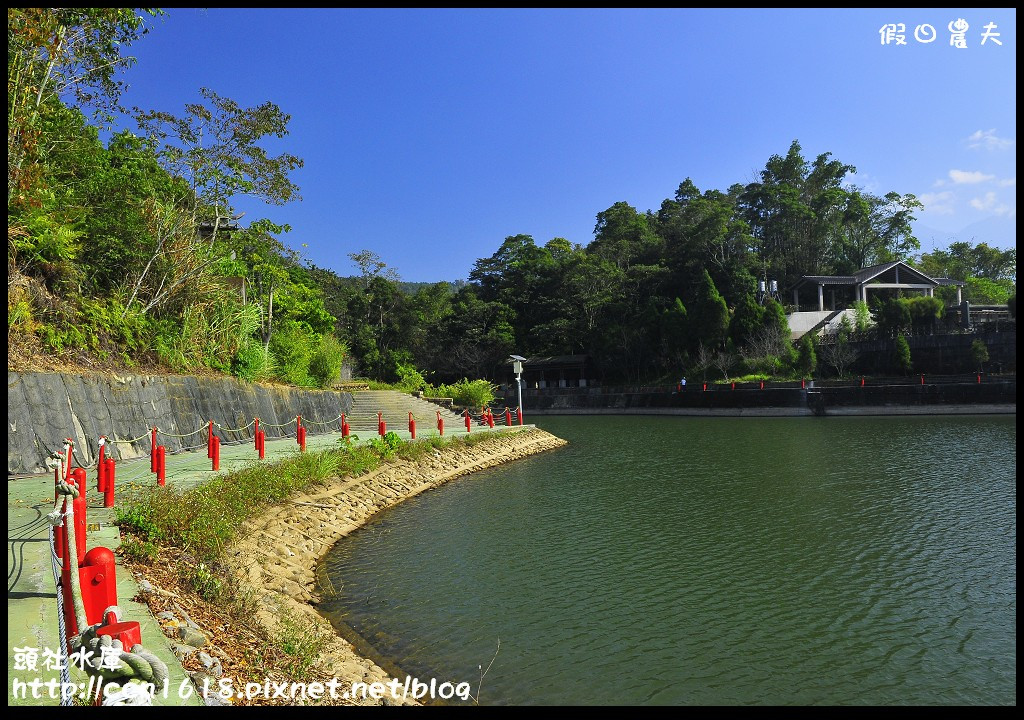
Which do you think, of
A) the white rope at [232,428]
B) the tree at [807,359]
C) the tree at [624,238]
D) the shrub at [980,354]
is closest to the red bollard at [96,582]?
the white rope at [232,428]

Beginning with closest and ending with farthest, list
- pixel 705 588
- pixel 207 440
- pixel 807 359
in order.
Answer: pixel 705 588 → pixel 207 440 → pixel 807 359

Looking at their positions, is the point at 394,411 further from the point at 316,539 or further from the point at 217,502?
the point at 217,502

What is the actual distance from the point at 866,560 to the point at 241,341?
671 inches

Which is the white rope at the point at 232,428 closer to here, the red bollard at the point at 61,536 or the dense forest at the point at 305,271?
the dense forest at the point at 305,271

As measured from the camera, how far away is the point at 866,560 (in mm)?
8031

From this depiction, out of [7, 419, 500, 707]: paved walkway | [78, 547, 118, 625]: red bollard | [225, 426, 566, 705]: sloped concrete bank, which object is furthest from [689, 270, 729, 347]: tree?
[78, 547, 118, 625]: red bollard

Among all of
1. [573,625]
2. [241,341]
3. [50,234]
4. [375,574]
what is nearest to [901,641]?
[573,625]

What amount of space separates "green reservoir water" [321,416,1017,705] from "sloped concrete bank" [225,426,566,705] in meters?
0.38

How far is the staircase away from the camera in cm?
2452

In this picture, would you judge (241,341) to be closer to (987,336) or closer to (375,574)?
(375,574)

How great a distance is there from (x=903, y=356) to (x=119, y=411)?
122ft

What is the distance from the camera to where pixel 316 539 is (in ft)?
30.8

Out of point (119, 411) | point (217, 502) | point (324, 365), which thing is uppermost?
point (324, 365)

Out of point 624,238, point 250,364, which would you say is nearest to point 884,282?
point 624,238
